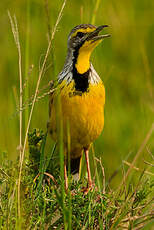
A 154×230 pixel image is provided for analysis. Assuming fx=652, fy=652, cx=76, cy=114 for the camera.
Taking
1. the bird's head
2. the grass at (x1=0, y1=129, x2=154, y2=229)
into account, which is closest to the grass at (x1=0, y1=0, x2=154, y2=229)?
the grass at (x1=0, y1=129, x2=154, y2=229)

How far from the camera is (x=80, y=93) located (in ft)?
15.7

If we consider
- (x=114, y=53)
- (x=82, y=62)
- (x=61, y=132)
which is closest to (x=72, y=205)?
(x=61, y=132)

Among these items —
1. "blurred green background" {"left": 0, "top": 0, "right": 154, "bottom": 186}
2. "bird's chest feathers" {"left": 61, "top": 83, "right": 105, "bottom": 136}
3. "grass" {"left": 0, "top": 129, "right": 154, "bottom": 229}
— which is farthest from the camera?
"blurred green background" {"left": 0, "top": 0, "right": 154, "bottom": 186}

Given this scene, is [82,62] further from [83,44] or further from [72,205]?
[72,205]

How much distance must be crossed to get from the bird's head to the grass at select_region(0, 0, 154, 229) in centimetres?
13

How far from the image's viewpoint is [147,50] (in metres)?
8.95

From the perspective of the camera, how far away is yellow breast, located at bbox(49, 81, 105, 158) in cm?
479

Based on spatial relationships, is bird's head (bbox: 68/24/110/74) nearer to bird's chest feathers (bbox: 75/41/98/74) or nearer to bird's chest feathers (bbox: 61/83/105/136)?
bird's chest feathers (bbox: 75/41/98/74)

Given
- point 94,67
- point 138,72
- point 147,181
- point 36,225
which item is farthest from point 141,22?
point 36,225

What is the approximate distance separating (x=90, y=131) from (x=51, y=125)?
31 centimetres

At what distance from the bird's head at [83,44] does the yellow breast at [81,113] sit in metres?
0.17

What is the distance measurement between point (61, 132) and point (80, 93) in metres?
1.37

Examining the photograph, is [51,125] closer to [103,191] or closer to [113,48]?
[103,191]

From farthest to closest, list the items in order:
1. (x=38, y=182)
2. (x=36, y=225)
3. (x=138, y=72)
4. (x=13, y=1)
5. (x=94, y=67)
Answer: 1. (x=13, y=1)
2. (x=138, y=72)
3. (x=94, y=67)
4. (x=38, y=182)
5. (x=36, y=225)
